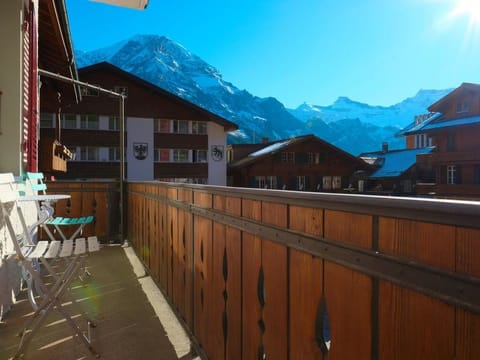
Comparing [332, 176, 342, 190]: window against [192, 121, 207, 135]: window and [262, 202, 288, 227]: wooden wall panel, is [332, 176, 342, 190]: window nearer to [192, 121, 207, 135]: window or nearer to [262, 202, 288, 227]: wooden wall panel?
[192, 121, 207, 135]: window

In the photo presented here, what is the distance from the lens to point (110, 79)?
30.2 meters

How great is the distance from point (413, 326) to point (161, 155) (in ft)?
106

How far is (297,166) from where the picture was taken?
37969 mm

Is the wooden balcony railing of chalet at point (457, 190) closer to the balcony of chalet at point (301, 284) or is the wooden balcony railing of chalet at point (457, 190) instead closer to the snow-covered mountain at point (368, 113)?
the balcony of chalet at point (301, 284)

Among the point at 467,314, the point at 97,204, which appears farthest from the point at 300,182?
the point at 467,314

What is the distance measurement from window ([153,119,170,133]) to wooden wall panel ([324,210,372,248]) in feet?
105

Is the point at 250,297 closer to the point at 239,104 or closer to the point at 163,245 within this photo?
the point at 163,245

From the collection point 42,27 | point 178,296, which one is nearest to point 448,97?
point 42,27

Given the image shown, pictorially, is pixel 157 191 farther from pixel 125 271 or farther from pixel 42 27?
pixel 42 27

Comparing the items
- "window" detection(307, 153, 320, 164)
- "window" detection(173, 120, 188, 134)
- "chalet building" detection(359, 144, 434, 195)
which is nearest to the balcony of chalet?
"window" detection(173, 120, 188, 134)

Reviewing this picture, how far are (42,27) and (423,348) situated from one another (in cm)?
815

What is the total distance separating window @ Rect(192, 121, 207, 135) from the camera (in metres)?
33.5

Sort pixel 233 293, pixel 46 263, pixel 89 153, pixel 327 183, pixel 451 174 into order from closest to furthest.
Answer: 1. pixel 233 293
2. pixel 46 263
3. pixel 451 174
4. pixel 89 153
5. pixel 327 183

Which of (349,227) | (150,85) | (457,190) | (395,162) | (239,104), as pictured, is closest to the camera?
(349,227)
